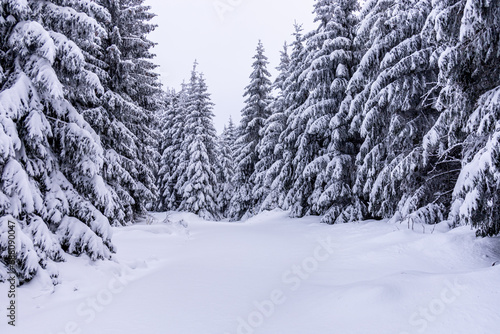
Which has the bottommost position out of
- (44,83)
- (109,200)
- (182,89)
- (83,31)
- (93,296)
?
(93,296)

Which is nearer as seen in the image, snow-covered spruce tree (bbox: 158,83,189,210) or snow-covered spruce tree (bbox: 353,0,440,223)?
snow-covered spruce tree (bbox: 353,0,440,223)

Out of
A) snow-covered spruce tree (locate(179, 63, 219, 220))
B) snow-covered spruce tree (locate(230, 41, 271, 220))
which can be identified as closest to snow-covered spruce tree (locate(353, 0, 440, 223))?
snow-covered spruce tree (locate(230, 41, 271, 220))

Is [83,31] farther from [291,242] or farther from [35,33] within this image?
[291,242]

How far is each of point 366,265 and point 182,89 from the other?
108 ft

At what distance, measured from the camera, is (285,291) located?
5848mm

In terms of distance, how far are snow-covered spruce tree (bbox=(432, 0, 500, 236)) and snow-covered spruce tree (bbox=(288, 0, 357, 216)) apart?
28.8 ft

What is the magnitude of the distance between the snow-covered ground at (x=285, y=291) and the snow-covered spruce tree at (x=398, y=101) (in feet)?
7.45

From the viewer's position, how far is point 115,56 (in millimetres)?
14398

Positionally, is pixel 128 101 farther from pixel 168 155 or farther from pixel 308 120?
pixel 168 155

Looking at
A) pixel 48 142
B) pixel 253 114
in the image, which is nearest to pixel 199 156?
pixel 253 114

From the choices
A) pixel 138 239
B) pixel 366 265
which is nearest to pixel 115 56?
pixel 138 239

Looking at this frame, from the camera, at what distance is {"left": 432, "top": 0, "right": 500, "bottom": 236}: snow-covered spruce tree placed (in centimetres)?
509

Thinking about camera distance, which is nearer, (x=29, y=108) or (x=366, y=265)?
(x=29, y=108)

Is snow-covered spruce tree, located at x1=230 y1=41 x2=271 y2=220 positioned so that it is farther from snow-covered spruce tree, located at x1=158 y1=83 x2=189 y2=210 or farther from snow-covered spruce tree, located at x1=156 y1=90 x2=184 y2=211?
snow-covered spruce tree, located at x1=156 y1=90 x2=184 y2=211
